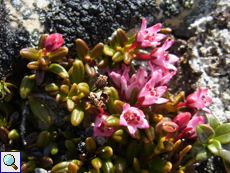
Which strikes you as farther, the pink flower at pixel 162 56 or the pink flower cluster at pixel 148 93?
the pink flower at pixel 162 56

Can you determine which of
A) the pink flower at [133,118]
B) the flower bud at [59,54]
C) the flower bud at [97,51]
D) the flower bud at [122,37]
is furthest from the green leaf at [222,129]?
the flower bud at [59,54]

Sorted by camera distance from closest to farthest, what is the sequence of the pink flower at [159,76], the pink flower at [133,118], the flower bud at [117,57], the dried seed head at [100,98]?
the pink flower at [133,118] → the dried seed head at [100,98] → the pink flower at [159,76] → the flower bud at [117,57]

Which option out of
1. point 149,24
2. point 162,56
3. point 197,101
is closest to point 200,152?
point 197,101

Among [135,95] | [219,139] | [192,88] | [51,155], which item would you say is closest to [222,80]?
[192,88]

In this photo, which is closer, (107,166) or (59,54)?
(107,166)

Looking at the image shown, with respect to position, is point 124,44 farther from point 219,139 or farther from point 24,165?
point 24,165

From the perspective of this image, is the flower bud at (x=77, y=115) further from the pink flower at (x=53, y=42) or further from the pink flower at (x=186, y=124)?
the pink flower at (x=186, y=124)

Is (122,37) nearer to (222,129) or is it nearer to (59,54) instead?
(59,54)
